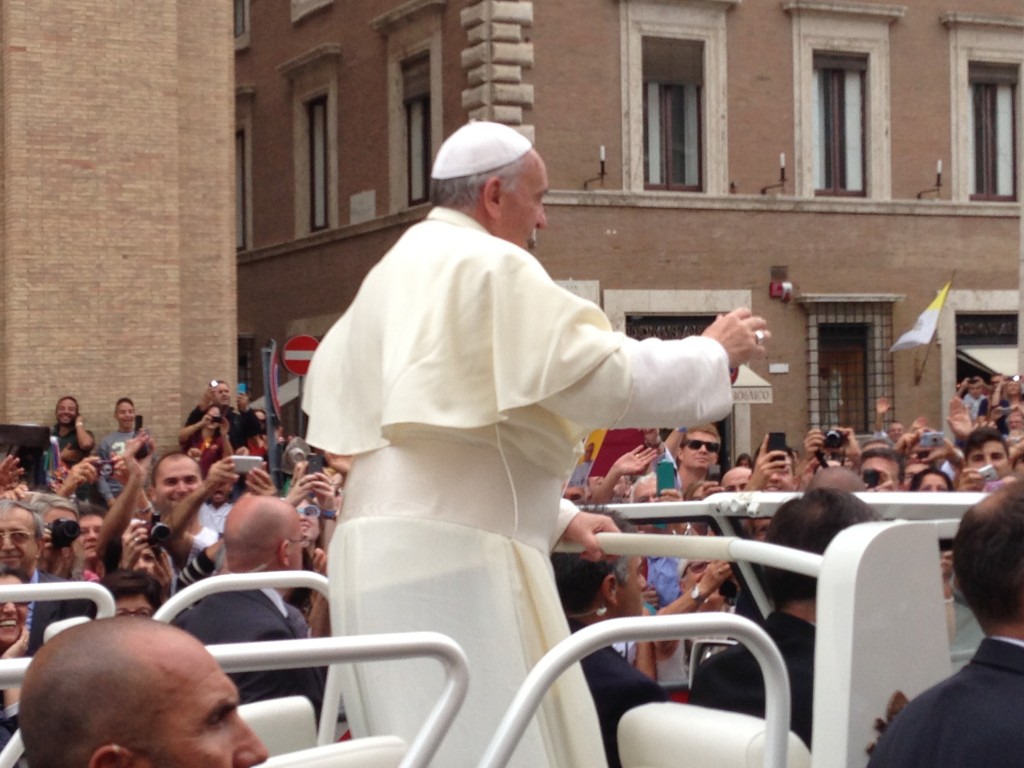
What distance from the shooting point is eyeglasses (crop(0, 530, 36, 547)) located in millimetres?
6352

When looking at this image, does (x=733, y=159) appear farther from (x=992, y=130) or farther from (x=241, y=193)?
(x=241, y=193)

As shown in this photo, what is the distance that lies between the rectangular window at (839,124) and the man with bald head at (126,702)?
24.5 m

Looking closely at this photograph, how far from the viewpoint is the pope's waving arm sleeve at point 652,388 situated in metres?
3.52

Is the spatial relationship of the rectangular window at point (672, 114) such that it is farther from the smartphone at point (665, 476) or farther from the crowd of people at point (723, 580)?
the crowd of people at point (723, 580)

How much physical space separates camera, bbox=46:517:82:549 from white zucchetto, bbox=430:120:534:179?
3589 mm

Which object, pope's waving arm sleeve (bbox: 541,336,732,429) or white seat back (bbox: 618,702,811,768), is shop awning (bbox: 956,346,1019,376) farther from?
white seat back (bbox: 618,702,811,768)

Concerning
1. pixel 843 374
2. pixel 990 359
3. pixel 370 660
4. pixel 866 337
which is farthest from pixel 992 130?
pixel 370 660

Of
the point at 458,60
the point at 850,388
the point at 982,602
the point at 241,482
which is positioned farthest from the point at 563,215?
the point at 982,602

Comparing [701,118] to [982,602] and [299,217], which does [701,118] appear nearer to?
[299,217]

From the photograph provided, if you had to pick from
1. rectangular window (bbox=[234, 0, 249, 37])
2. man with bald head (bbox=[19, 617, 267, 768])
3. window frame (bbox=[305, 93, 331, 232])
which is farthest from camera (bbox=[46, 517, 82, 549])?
rectangular window (bbox=[234, 0, 249, 37])

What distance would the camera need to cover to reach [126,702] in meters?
2.10

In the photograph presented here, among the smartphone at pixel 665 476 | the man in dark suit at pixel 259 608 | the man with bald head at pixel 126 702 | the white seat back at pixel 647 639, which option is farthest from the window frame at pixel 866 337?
the man with bald head at pixel 126 702

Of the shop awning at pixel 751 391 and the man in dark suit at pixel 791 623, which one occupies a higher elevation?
the shop awning at pixel 751 391

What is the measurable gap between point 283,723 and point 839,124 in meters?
23.6
